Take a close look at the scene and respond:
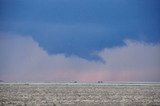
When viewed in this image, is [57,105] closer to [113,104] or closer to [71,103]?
[71,103]

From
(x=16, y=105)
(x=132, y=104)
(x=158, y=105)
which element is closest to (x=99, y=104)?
(x=132, y=104)

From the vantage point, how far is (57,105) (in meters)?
38.6

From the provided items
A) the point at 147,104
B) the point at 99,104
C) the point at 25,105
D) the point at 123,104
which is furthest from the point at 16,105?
the point at 147,104

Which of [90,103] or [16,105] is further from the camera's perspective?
[90,103]

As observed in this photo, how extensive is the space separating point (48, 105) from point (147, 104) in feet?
39.0

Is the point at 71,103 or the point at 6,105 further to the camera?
the point at 71,103

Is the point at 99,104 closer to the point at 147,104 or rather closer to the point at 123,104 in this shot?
the point at 123,104

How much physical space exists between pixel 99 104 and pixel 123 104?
9.49 ft

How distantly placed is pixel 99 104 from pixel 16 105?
31.9 ft

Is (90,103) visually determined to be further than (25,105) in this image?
Yes

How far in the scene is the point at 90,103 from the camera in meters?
40.9

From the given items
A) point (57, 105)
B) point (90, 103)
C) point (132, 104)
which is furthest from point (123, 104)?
point (57, 105)

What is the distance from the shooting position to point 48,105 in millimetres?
38469

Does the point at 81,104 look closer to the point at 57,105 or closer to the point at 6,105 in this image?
the point at 57,105
